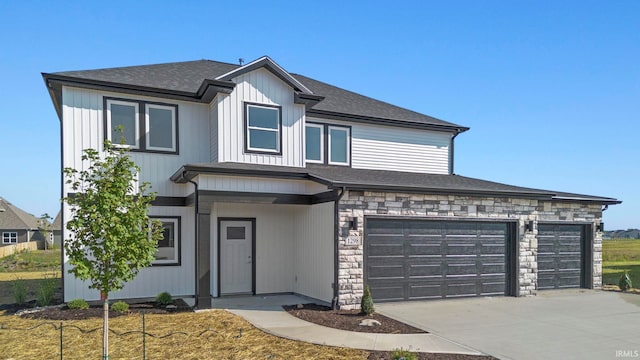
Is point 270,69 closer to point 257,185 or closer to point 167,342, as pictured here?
point 257,185

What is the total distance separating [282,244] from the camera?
13078 millimetres

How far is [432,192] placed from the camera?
456 inches

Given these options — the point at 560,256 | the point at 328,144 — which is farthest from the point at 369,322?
the point at 560,256

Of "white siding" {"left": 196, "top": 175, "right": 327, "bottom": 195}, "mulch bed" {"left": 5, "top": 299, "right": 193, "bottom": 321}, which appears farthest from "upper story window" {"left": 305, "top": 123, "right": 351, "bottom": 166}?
"mulch bed" {"left": 5, "top": 299, "right": 193, "bottom": 321}

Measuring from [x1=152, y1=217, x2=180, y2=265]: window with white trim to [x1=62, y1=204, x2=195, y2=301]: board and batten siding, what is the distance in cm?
11

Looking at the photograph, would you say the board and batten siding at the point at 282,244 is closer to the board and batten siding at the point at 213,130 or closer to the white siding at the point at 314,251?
the white siding at the point at 314,251

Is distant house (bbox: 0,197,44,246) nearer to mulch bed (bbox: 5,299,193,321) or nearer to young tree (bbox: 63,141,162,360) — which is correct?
mulch bed (bbox: 5,299,193,321)

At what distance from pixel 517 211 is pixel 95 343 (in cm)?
1161

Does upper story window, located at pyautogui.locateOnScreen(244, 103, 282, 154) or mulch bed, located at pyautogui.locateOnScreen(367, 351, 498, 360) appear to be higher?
upper story window, located at pyautogui.locateOnScreen(244, 103, 282, 154)

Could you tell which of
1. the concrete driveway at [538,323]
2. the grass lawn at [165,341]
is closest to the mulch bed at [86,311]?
the grass lawn at [165,341]

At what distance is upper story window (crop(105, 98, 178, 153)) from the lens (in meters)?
11.6

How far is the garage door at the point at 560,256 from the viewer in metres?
13.5

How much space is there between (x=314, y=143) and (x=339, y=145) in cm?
99

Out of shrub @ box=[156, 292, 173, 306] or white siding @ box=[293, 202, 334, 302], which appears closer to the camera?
white siding @ box=[293, 202, 334, 302]
